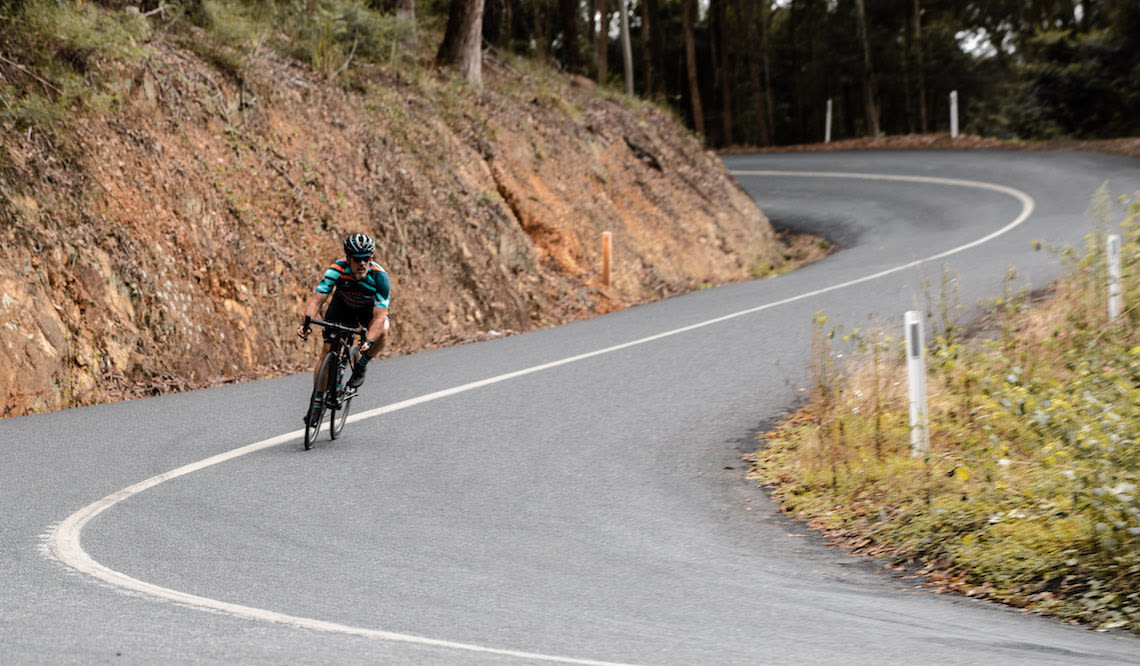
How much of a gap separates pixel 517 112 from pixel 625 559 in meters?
16.9

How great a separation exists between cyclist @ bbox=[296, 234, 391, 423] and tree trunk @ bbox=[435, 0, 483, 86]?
12.8 metres

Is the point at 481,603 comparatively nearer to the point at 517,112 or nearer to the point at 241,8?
the point at 241,8

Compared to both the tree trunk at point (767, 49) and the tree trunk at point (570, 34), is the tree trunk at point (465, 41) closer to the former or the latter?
the tree trunk at point (570, 34)

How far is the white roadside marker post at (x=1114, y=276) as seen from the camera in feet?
38.7

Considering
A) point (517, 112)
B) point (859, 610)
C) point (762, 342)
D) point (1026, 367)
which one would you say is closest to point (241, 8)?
A: point (517, 112)

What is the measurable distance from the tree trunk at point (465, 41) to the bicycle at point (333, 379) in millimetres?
13178

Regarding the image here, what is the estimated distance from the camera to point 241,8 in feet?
61.0

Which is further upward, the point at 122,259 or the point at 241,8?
the point at 241,8

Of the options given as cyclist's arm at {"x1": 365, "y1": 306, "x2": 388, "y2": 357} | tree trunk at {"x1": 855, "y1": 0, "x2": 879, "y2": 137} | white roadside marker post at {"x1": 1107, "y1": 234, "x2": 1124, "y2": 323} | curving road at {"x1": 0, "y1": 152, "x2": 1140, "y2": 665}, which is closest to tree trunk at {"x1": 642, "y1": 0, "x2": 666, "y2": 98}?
tree trunk at {"x1": 855, "y1": 0, "x2": 879, "y2": 137}

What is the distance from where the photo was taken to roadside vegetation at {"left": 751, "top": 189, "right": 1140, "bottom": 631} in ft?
19.8

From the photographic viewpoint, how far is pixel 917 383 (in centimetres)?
821

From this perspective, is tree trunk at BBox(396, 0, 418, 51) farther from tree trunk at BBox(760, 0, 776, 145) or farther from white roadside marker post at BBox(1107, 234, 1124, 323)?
tree trunk at BBox(760, 0, 776, 145)

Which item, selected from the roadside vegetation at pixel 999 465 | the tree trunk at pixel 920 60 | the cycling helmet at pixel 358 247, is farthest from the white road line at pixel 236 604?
the tree trunk at pixel 920 60

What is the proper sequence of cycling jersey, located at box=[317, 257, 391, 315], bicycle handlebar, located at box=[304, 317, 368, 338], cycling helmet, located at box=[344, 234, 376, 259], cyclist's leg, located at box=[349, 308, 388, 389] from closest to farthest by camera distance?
bicycle handlebar, located at box=[304, 317, 368, 338] < cycling helmet, located at box=[344, 234, 376, 259] < cycling jersey, located at box=[317, 257, 391, 315] < cyclist's leg, located at box=[349, 308, 388, 389]
